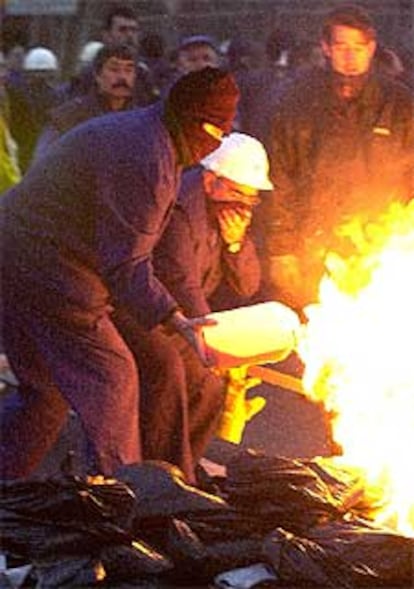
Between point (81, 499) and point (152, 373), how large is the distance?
1852mm

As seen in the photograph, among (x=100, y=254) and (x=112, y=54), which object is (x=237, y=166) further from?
(x=112, y=54)

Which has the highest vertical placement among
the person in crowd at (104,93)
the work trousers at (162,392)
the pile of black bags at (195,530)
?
the person in crowd at (104,93)

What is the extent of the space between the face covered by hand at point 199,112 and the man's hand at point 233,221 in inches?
35.3

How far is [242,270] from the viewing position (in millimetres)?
8070

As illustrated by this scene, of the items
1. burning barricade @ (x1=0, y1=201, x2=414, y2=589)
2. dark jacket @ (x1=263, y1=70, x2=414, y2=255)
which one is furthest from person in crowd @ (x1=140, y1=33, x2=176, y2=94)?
burning barricade @ (x1=0, y1=201, x2=414, y2=589)

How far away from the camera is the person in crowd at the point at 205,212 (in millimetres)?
7441

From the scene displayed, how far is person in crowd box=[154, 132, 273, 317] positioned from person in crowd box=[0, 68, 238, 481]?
Result: 0.54 meters

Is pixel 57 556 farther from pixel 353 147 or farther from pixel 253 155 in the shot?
pixel 353 147

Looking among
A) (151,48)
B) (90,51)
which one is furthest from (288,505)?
(90,51)

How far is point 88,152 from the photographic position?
6629mm

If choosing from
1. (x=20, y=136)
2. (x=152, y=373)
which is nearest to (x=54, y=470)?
(x=152, y=373)

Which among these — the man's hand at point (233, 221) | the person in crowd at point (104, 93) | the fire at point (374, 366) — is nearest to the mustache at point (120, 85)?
the person in crowd at point (104, 93)

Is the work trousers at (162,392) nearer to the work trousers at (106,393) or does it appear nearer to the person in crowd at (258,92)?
the work trousers at (106,393)

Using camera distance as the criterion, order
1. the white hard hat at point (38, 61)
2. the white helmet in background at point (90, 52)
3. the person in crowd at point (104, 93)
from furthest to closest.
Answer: the white hard hat at point (38, 61) → the white helmet in background at point (90, 52) → the person in crowd at point (104, 93)
